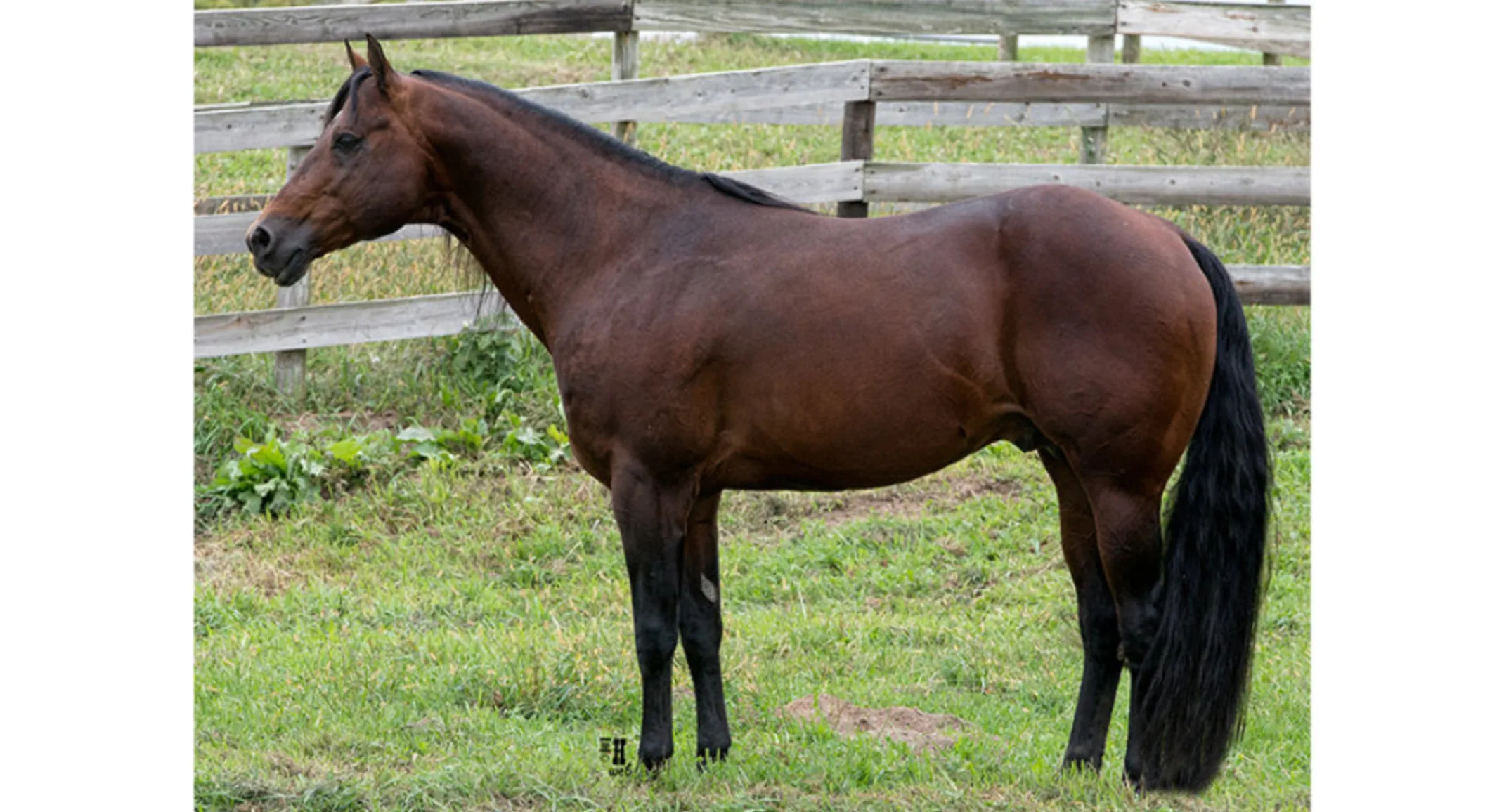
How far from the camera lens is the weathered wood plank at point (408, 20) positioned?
8.39 metres

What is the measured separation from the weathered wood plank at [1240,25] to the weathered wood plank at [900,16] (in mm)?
380

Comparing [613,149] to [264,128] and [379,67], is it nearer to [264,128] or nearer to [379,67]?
[379,67]

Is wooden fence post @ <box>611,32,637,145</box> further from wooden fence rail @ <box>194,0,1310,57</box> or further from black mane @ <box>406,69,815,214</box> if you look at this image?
black mane @ <box>406,69,815,214</box>

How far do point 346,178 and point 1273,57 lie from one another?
1169cm

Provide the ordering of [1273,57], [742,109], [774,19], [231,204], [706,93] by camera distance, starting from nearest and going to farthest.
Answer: [706,93]
[742,109]
[231,204]
[774,19]
[1273,57]

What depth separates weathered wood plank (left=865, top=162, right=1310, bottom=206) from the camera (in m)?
8.41

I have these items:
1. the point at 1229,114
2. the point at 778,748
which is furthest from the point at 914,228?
the point at 1229,114

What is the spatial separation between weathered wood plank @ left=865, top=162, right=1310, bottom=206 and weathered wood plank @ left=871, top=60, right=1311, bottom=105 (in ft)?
1.36

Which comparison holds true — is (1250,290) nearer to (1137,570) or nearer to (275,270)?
(1137,570)

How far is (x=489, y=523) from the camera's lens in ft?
23.9

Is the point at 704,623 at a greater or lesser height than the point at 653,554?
lesser

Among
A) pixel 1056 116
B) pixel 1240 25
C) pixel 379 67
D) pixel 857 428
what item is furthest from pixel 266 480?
pixel 1240 25

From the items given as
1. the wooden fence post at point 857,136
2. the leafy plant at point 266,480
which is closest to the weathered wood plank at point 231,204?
the leafy plant at point 266,480

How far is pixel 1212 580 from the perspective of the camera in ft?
14.2
